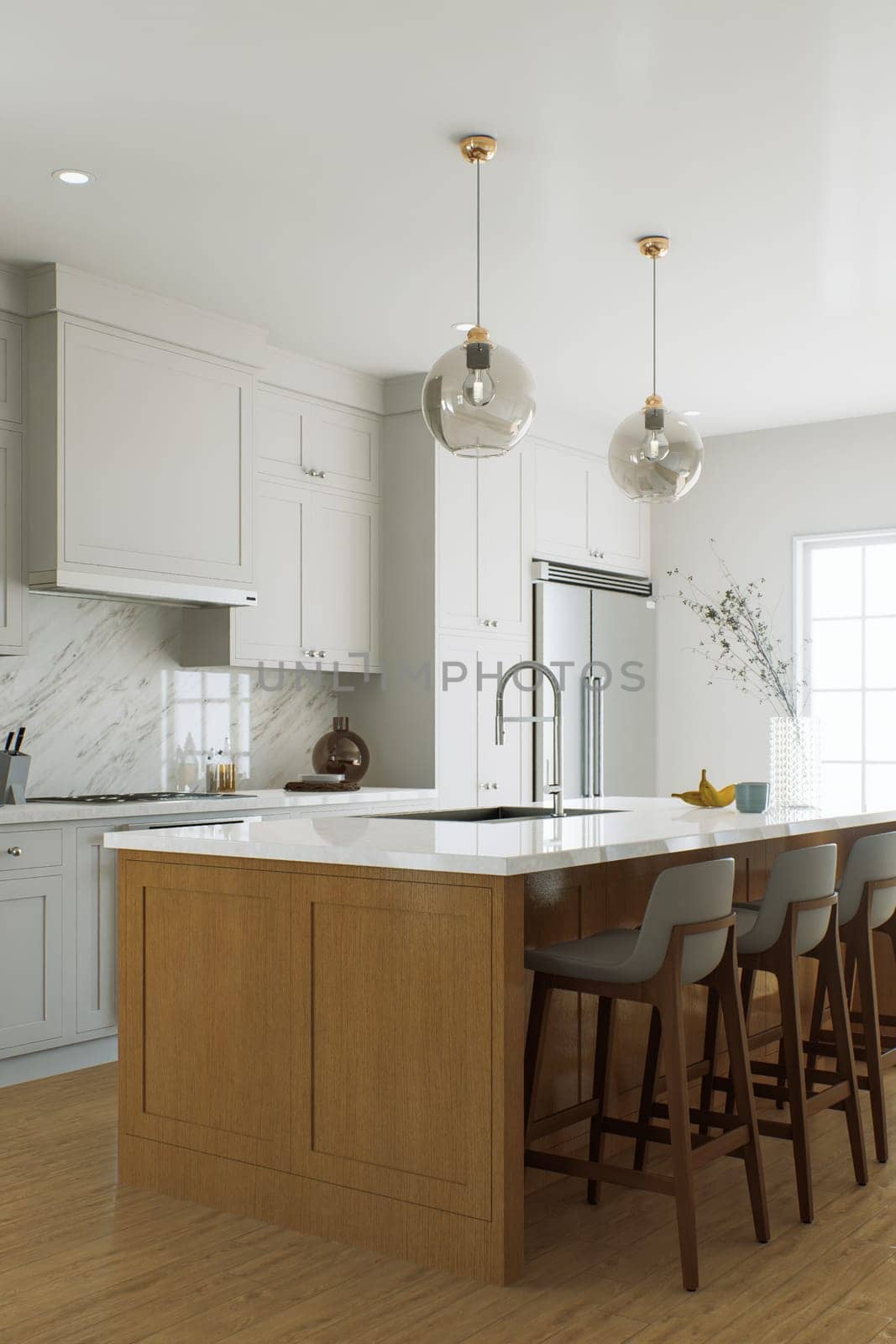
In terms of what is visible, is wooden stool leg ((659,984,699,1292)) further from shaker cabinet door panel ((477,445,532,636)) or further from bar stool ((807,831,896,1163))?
shaker cabinet door panel ((477,445,532,636))

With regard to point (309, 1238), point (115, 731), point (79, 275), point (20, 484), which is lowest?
point (309, 1238)

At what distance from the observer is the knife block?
4426 millimetres

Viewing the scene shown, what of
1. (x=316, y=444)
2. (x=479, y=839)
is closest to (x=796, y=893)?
(x=479, y=839)

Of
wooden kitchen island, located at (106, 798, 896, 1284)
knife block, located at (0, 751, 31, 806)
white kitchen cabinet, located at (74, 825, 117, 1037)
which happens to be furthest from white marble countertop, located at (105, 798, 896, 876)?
knife block, located at (0, 751, 31, 806)

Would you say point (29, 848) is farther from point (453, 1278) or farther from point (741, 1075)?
point (741, 1075)

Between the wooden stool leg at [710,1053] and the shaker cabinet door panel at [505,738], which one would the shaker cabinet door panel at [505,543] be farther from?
the wooden stool leg at [710,1053]

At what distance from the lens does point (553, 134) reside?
11.8 ft

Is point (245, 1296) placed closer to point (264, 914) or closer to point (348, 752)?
point (264, 914)

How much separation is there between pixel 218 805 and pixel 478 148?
241 centimetres

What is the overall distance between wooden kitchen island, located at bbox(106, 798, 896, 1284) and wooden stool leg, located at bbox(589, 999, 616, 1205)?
0.40ft

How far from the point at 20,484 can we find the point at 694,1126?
3022 mm

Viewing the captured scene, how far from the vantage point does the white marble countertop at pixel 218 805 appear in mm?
4223

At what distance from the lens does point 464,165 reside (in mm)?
3754

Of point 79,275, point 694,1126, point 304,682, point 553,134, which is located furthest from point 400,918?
point 304,682
